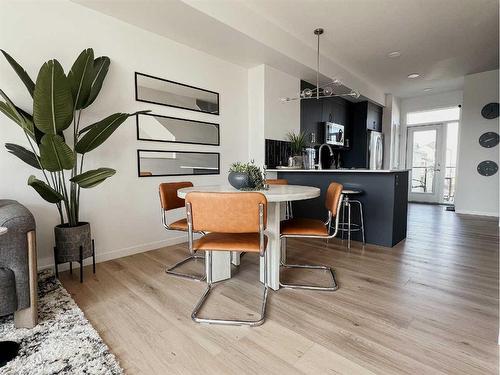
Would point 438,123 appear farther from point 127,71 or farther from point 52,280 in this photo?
point 52,280

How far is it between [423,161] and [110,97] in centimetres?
749

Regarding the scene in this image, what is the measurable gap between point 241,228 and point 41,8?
8.49 ft

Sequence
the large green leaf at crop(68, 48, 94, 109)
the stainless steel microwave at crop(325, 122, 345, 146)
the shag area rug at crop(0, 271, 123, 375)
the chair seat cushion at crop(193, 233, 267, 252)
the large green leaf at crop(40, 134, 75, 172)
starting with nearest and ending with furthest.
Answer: the shag area rug at crop(0, 271, 123, 375)
the chair seat cushion at crop(193, 233, 267, 252)
the large green leaf at crop(40, 134, 75, 172)
the large green leaf at crop(68, 48, 94, 109)
the stainless steel microwave at crop(325, 122, 345, 146)

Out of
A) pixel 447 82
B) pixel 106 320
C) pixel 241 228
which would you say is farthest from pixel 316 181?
pixel 447 82

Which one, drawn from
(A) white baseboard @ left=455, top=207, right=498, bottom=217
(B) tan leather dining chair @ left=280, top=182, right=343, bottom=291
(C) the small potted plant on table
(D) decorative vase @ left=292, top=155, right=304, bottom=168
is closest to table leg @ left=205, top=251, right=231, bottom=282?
(B) tan leather dining chair @ left=280, top=182, right=343, bottom=291

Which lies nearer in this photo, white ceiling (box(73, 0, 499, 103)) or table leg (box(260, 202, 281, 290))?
table leg (box(260, 202, 281, 290))

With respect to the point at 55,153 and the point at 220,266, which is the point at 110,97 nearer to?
the point at 55,153

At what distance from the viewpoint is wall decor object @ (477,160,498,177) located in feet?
16.5

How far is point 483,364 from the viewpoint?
1250mm

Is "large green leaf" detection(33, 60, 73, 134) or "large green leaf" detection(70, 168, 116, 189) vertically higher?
"large green leaf" detection(33, 60, 73, 134)

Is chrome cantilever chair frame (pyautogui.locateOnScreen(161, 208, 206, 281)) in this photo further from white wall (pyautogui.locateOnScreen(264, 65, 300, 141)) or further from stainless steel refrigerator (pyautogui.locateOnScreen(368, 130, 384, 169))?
stainless steel refrigerator (pyautogui.locateOnScreen(368, 130, 384, 169))

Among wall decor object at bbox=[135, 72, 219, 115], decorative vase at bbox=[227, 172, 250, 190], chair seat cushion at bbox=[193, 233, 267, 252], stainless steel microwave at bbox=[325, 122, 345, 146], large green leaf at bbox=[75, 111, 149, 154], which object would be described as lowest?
chair seat cushion at bbox=[193, 233, 267, 252]

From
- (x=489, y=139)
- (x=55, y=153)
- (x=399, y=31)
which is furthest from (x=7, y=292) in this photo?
(x=489, y=139)

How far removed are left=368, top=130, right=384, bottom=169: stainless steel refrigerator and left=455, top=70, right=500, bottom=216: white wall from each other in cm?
154
